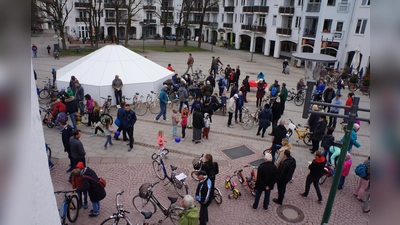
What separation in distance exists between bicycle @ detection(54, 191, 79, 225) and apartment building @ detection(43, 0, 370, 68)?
17412mm

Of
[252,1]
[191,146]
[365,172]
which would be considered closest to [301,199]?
[365,172]

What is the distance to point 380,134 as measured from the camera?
1.03 metres

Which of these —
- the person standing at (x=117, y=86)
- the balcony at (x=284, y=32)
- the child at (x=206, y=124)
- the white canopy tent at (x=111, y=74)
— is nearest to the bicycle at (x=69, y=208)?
the child at (x=206, y=124)

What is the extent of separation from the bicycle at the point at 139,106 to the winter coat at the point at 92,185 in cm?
844

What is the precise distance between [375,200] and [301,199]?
8187 millimetres

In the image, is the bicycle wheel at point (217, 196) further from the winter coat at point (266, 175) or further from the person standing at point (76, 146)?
the person standing at point (76, 146)

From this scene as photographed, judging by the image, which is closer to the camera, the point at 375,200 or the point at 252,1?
the point at 375,200

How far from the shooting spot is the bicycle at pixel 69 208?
22.2 ft

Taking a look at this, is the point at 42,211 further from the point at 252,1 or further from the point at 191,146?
the point at 252,1

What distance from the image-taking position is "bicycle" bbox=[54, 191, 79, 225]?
6.77m

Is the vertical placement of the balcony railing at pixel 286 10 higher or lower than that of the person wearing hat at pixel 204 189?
higher

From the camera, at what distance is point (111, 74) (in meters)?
16.1

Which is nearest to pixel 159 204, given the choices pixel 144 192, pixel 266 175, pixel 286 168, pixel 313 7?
pixel 144 192

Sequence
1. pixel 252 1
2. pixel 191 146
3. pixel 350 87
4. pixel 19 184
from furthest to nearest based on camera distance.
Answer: pixel 252 1 < pixel 350 87 < pixel 191 146 < pixel 19 184
